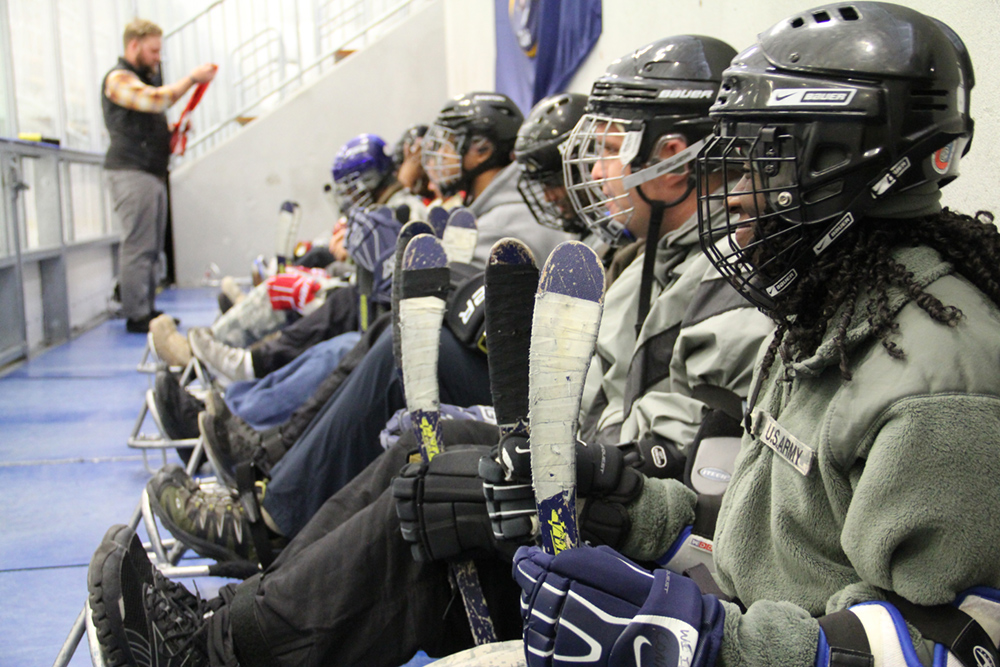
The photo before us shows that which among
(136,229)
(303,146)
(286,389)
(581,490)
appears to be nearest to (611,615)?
(581,490)

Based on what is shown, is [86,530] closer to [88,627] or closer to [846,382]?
[88,627]

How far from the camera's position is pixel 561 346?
1000 mm

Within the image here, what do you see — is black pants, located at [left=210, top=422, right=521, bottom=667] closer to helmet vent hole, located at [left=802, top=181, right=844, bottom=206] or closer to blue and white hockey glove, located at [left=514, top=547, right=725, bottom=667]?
blue and white hockey glove, located at [left=514, top=547, right=725, bottom=667]

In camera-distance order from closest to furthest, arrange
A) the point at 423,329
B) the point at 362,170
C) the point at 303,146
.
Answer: the point at 423,329 < the point at 362,170 < the point at 303,146

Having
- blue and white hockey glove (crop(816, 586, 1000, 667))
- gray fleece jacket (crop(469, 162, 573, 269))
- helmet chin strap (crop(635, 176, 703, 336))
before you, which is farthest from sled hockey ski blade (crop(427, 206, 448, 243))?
blue and white hockey glove (crop(816, 586, 1000, 667))

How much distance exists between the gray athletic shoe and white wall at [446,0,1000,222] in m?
1.91

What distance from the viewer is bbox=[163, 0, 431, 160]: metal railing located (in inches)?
365

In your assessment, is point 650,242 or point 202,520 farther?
point 202,520

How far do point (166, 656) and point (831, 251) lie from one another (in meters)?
1.18

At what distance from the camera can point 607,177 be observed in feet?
5.94

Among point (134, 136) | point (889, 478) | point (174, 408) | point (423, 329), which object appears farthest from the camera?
point (134, 136)

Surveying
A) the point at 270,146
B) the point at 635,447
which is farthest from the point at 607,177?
the point at 270,146

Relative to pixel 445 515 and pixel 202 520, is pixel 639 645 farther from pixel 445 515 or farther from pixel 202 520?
pixel 202 520

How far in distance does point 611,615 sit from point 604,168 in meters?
1.21
